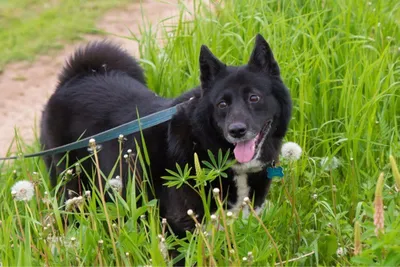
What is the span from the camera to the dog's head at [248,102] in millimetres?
3607

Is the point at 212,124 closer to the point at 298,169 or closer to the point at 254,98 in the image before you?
the point at 254,98

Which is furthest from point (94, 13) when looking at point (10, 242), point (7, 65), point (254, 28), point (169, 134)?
point (10, 242)

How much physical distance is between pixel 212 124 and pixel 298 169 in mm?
673

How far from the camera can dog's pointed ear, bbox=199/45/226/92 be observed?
150 inches

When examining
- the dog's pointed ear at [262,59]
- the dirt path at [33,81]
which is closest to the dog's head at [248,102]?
the dog's pointed ear at [262,59]

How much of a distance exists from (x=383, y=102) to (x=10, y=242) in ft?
7.87

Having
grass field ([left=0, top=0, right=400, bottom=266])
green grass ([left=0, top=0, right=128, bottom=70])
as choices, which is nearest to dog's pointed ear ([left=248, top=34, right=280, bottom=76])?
→ grass field ([left=0, top=0, right=400, bottom=266])

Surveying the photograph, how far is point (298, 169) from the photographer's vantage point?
4.18 meters

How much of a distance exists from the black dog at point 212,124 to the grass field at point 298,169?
0.57 feet

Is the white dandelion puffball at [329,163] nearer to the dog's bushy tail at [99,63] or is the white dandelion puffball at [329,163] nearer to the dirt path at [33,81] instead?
the dog's bushy tail at [99,63]

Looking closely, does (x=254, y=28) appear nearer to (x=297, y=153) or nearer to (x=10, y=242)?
(x=297, y=153)

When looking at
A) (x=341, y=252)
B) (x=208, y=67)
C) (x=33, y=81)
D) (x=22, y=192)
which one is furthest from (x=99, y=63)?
(x=33, y=81)

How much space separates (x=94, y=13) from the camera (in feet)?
27.7

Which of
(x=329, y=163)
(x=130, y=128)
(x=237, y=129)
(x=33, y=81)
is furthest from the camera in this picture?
(x=33, y=81)
